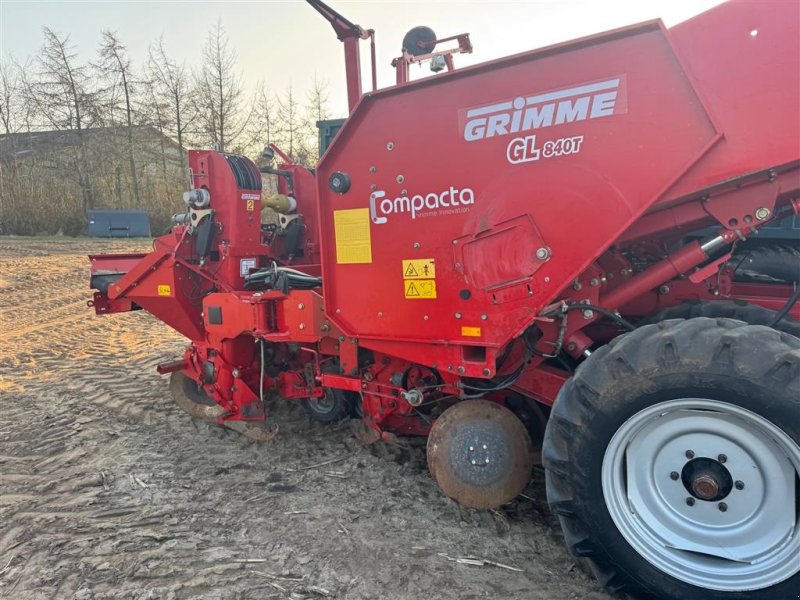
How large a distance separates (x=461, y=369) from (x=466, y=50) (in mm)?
1964

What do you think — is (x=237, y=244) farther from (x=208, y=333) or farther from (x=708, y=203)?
(x=708, y=203)

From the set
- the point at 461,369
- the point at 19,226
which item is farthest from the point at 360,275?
the point at 19,226

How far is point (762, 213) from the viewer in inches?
85.2

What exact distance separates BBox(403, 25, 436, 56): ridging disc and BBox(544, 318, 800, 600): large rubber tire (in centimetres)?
216

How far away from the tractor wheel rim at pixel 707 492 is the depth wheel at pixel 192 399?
10.3 feet

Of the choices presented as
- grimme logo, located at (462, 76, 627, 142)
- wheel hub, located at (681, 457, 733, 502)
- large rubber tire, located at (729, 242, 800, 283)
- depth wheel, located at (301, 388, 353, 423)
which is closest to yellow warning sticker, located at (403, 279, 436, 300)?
grimme logo, located at (462, 76, 627, 142)

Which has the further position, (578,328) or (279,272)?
(279,272)

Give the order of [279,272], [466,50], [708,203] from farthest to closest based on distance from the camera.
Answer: [279,272]
[466,50]
[708,203]

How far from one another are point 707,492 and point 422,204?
1719 mm

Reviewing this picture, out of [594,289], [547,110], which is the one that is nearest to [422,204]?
[547,110]

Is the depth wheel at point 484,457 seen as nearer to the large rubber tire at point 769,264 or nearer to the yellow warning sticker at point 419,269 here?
the yellow warning sticker at point 419,269

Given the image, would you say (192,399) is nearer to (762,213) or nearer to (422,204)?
(422,204)

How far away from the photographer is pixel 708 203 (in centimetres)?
225

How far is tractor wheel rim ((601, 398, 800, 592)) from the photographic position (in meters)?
1.94
